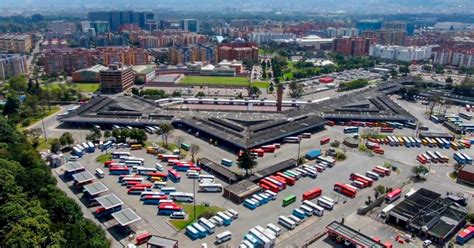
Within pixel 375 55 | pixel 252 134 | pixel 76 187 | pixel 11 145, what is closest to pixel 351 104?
pixel 252 134

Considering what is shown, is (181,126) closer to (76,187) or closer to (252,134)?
(252,134)

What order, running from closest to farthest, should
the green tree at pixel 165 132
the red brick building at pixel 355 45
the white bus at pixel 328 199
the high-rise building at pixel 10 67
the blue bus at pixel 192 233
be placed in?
the blue bus at pixel 192 233 → the white bus at pixel 328 199 → the green tree at pixel 165 132 → the high-rise building at pixel 10 67 → the red brick building at pixel 355 45

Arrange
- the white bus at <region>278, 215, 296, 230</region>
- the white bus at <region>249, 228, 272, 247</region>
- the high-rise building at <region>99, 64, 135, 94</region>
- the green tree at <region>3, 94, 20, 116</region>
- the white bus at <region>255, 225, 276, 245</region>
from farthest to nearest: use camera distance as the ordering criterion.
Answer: the high-rise building at <region>99, 64, 135, 94</region>
the green tree at <region>3, 94, 20, 116</region>
the white bus at <region>278, 215, 296, 230</region>
the white bus at <region>255, 225, 276, 245</region>
the white bus at <region>249, 228, 272, 247</region>

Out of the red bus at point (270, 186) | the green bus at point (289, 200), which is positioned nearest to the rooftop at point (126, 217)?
the red bus at point (270, 186)

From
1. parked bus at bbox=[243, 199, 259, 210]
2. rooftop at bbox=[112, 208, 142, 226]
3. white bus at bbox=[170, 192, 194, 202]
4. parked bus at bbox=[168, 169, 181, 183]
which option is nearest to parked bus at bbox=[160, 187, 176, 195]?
white bus at bbox=[170, 192, 194, 202]

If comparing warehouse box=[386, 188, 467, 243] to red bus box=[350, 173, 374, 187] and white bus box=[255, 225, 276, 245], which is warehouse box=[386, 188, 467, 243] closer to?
red bus box=[350, 173, 374, 187]

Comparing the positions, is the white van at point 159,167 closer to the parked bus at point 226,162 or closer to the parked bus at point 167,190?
the parked bus at point 167,190
